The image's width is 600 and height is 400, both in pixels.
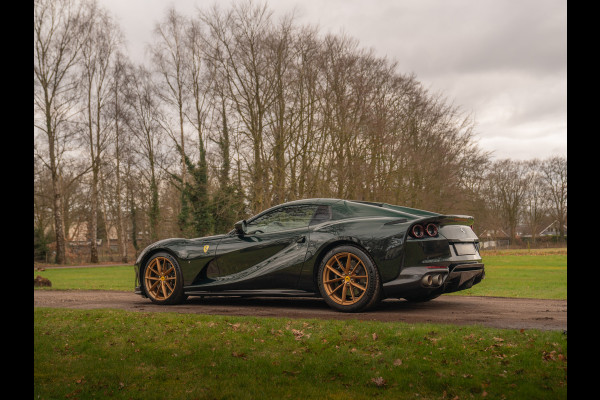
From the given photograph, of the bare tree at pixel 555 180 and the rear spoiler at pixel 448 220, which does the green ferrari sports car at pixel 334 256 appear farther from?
the bare tree at pixel 555 180

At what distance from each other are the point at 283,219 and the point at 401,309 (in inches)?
76.2

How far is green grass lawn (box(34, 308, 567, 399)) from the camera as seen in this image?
3.88m

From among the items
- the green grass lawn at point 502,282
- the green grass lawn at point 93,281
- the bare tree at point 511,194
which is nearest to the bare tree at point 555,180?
the bare tree at point 511,194

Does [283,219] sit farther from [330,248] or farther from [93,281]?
[93,281]

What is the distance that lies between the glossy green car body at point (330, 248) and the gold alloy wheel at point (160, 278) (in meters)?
0.21

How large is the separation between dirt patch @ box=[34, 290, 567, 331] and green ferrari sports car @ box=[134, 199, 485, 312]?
233 millimetres

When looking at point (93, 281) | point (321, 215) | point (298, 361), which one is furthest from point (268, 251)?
point (93, 281)

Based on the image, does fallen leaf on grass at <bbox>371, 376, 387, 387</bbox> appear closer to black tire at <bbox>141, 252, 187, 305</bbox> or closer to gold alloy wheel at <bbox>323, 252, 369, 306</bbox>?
gold alloy wheel at <bbox>323, 252, 369, 306</bbox>

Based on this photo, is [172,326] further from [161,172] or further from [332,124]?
[161,172]

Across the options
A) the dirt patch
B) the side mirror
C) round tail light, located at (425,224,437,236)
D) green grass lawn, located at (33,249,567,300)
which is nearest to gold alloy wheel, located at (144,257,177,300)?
the dirt patch

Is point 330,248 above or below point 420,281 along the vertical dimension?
above

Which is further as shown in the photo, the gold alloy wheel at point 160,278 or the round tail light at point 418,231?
the gold alloy wheel at point 160,278

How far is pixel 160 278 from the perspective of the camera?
26.8 ft

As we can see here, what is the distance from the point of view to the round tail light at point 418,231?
6.33 meters
